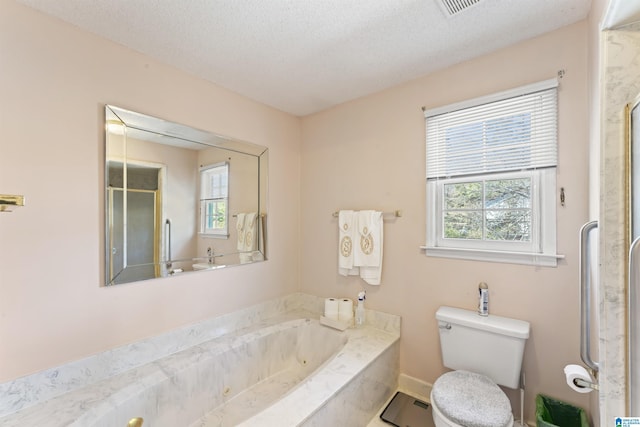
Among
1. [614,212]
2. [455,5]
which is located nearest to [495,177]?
[614,212]

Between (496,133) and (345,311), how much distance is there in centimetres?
164

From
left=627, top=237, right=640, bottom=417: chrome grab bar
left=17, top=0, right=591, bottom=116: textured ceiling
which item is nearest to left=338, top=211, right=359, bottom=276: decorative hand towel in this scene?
left=17, top=0, right=591, bottom=116: textured ceiling

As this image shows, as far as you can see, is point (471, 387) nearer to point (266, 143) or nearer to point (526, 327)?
point (526, 327)

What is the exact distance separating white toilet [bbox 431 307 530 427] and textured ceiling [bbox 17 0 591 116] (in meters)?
1.61

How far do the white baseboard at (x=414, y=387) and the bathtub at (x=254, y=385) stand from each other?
0.25 feet

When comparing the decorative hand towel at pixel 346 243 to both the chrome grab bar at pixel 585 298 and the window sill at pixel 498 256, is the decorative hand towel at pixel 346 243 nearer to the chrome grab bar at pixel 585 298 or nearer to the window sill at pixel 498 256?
the window sill at pixel 498 256

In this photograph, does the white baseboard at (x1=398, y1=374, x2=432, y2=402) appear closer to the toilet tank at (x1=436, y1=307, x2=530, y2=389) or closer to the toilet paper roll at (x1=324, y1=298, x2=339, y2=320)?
the toilet tank at (x1=436, y1=307, x2=530, y2=389)

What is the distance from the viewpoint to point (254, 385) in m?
1.99

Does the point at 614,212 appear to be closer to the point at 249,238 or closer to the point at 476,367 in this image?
the point at 476,367

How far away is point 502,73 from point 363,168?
106 centimetres

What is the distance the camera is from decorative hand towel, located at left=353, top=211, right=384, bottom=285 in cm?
212

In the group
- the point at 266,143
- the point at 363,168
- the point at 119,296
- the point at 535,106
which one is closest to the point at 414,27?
the point at 535,106

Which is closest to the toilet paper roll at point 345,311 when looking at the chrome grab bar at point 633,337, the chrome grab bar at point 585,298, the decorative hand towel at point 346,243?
the decorative hand towel at point 346,243

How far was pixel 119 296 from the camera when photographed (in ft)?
5.18
